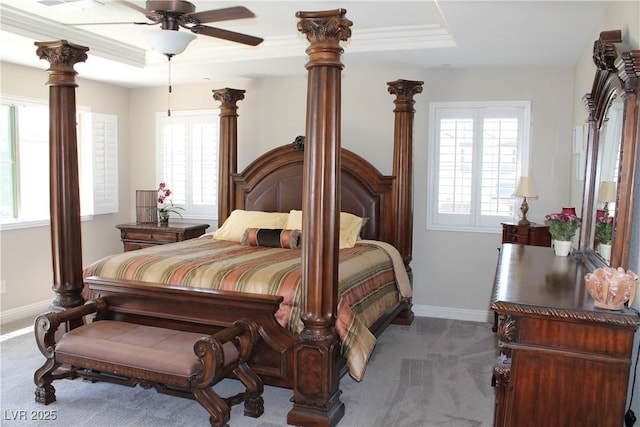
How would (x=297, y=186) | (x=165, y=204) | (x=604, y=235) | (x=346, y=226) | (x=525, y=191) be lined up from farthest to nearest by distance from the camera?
(x=165, y=204)
(x=297, y=186)
(x=346, y=226)
(x=525, y=191)
(x=604, y=235)

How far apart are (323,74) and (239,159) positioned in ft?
10.9

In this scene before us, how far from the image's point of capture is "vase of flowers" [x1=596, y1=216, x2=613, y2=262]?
99.3 inches

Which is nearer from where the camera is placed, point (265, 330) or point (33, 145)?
point (265, 330)

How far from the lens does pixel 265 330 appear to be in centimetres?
324

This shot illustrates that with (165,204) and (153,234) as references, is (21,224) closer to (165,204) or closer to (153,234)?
(153,234)

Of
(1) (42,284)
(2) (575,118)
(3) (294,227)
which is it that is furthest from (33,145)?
(2) (575,118)

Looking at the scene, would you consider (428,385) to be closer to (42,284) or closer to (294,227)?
(294,227)

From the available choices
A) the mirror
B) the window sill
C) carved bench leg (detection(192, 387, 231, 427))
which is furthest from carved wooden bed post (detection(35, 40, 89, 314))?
the mirror

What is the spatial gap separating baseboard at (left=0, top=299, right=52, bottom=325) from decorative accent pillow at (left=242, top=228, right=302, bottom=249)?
2.22m

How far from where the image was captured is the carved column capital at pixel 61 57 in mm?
3410

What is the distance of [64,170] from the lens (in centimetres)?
354

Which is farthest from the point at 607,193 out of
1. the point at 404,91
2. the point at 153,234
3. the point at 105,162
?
the point at 105,162

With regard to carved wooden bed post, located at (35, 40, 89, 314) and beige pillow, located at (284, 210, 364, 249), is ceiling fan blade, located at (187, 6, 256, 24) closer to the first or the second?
carved wooden bed post, located at (35, 40, 89, 314)

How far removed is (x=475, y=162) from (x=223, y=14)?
300cm
